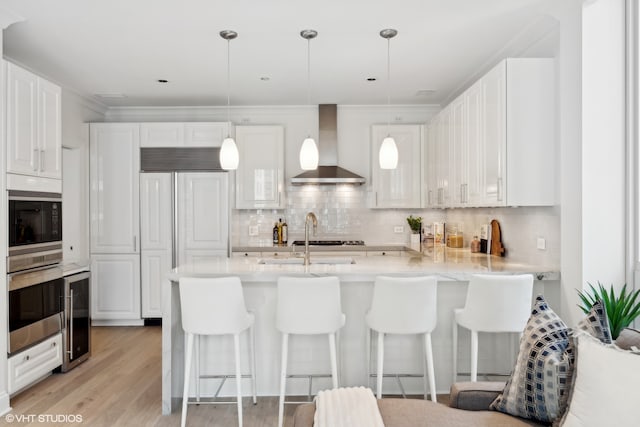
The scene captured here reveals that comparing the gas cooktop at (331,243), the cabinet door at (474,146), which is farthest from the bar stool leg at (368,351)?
the gas cooktop at (331,243)

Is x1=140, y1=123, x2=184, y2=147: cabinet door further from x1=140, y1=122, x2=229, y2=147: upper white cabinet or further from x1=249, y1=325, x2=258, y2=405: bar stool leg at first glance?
x1=249, y1=325, x2=258, y2=405: bar stool leg

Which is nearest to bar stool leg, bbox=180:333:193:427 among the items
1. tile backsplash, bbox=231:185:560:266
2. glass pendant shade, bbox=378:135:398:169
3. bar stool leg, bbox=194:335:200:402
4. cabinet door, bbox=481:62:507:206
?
bar stool leg, bbox=194:335:200:402

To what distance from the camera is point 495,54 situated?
12.9 ft

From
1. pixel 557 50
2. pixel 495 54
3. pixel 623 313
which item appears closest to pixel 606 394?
pixel 623 313

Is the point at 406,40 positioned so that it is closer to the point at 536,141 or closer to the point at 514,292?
the point at 536,141

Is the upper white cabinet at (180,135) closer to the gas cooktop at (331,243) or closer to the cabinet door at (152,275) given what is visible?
the cabinet door at (152,275)

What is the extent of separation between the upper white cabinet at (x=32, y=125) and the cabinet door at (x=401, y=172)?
134 inches

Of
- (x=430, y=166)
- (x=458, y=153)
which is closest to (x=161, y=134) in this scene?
(x=430, y=166)

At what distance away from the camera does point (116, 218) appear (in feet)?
17.7

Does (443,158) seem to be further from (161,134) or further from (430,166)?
(161,134)

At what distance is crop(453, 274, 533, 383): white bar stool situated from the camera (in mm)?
2766

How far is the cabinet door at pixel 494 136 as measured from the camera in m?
3.20

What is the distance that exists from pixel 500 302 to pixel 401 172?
3.03m

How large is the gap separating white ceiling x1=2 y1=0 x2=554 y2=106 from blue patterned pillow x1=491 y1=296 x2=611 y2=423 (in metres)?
2.11
